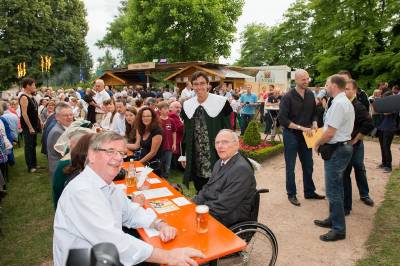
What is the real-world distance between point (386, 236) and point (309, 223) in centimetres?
101

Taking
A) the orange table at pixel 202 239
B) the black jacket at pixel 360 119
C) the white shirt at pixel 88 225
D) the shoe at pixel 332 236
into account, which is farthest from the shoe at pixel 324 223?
the white shirt at pixel 88 225

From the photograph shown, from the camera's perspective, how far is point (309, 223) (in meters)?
4.58

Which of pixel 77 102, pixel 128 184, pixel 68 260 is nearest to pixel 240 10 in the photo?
pixel 77 102

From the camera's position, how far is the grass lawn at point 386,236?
3.57 m

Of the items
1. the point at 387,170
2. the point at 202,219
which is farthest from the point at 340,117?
the point at 387,170

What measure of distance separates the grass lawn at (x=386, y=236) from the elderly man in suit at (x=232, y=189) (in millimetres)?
1758

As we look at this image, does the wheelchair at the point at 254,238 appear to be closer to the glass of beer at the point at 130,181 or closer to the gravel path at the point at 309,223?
the gravel path at the point at 309,223

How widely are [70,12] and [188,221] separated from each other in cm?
4281

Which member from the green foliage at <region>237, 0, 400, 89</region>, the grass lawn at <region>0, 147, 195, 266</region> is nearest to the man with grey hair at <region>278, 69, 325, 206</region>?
the grass lawn at <region>0, 147, 195, 266</region>

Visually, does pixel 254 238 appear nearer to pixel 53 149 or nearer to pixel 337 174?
pixel 337 174

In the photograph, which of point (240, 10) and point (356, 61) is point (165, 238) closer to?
point (356, 61)

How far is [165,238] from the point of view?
226cm

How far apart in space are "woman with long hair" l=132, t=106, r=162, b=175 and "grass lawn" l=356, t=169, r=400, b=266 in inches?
127

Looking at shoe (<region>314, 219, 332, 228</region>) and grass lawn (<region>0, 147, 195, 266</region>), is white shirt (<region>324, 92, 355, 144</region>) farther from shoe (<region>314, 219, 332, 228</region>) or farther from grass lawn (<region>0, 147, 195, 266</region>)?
grass lawn (<region>0, 147, 195, 266</region>)
